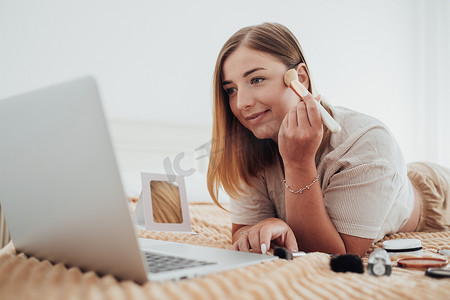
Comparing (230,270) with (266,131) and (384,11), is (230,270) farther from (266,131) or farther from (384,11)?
(384,11)

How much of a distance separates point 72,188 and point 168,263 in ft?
0.45

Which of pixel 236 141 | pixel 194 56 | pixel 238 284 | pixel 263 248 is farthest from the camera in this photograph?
pixel 194 56

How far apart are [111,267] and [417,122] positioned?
3.09m

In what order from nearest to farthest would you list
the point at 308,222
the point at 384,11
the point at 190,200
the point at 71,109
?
1. the point at 71,109
2. the point at 308,222
3. the point at 190,200
4. the point at 384,11

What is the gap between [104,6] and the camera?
2.06m

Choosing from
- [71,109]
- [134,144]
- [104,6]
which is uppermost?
[104,6]

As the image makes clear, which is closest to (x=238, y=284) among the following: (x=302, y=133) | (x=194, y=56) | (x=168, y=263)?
(x=168, y=263)

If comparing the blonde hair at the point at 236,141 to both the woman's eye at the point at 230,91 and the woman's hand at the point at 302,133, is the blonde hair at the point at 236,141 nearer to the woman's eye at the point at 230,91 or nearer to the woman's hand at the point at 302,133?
the woman's eye at the point at 230,91

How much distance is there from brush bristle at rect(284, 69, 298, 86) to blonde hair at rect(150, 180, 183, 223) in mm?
431

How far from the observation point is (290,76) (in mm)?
961

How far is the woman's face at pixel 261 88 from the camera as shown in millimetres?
999

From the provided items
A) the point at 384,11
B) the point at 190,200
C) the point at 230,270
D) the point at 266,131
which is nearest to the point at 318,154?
the point at 266,131

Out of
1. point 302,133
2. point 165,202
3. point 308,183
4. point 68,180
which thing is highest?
point 68,180

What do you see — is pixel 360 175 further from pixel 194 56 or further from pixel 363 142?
pixel 194 56
